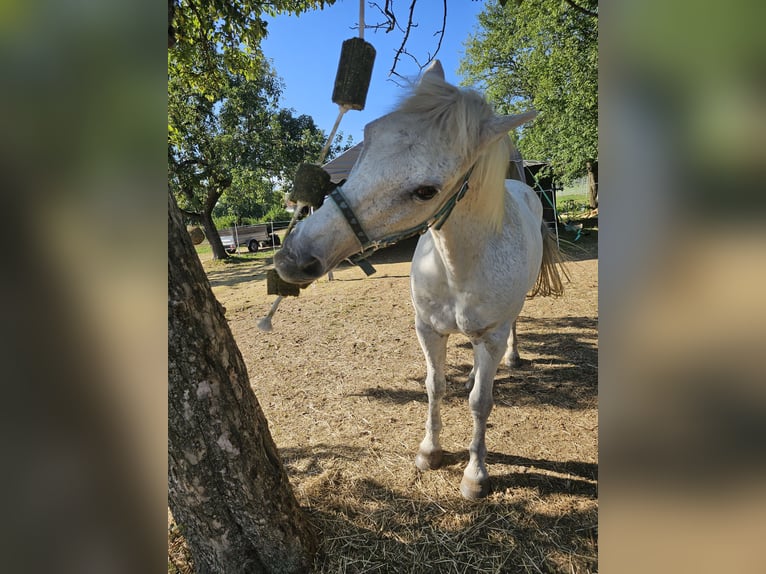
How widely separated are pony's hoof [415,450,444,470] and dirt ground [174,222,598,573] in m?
0.04

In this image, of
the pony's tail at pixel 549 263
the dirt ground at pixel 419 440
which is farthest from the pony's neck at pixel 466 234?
the pony's tail at pixel 549 263

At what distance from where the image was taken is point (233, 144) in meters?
13.1

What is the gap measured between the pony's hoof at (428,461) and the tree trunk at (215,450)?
0.95 metres

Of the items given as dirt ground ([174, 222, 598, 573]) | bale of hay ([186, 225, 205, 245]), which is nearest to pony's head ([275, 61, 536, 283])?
bale of hay ([186, 225, 205, 245])

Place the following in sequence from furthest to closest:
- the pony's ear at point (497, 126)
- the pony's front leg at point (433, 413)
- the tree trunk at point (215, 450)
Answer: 1. the pony's front leg at point (433, 413)
2. the pony's ear at point (497, 126)
3. the tree trunk at point (215, 450)

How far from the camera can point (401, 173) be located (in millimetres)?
1198

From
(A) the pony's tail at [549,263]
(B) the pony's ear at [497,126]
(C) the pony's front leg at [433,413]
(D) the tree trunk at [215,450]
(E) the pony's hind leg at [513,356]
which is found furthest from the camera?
(A) the pony's tail at [549,263]

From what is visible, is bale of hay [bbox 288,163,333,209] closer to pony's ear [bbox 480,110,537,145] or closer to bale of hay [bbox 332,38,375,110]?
bale of hay [bbox 332,38,375,110]

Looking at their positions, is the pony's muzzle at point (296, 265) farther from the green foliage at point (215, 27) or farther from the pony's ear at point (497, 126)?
the green foliage at point (215, 27)

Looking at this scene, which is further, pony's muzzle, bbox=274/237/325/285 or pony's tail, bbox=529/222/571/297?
pony's tail, bbox=529/222/571/297

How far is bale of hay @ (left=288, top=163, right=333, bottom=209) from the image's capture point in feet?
4.56

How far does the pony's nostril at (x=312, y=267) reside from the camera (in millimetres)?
1199
